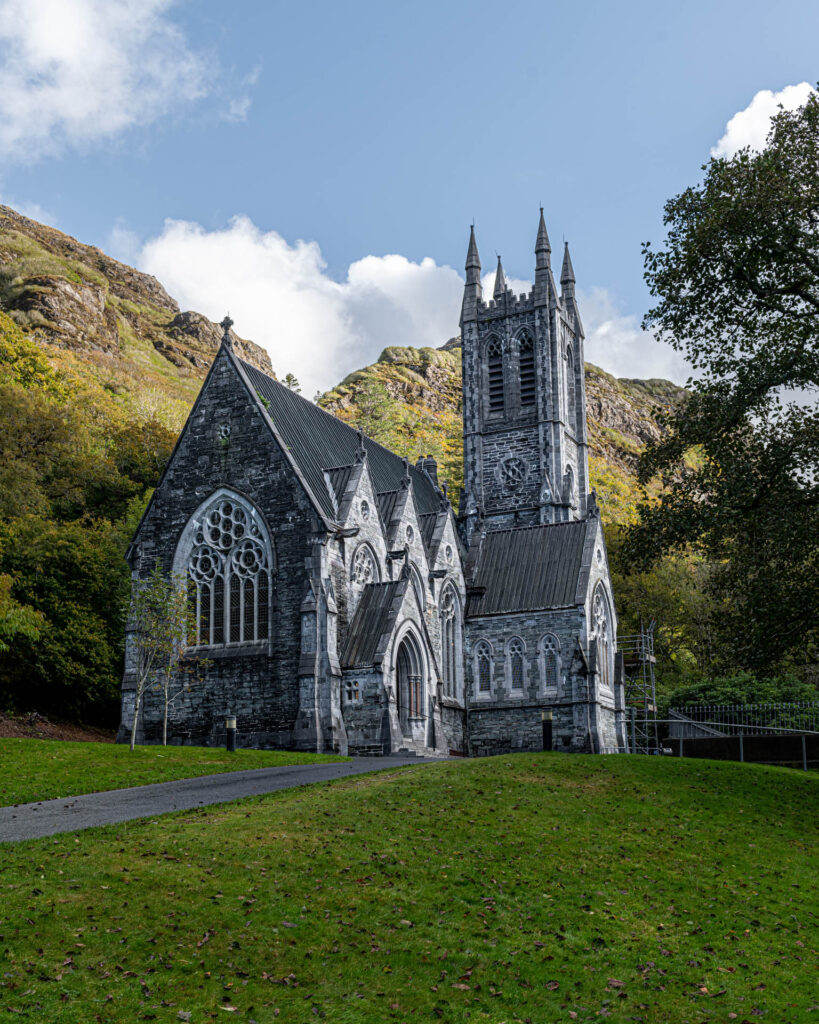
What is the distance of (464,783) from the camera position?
20.7m

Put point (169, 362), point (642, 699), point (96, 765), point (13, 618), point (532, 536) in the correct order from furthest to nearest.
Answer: point (169, 362) → point (642, 699) → point (532, 536) → point (13, 618) → point (96, 765)

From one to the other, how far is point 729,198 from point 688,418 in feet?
15.4

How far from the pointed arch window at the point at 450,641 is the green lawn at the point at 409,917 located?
72.3 ft

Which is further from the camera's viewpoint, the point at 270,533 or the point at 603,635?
the point at 603,635

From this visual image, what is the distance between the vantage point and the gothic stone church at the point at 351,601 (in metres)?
31.7

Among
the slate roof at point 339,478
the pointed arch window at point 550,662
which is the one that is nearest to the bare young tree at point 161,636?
the slate roof at point 339,478

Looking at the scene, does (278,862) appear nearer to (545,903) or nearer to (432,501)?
(545,903)

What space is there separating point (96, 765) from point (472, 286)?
4124cm

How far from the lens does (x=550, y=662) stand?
1626 inches

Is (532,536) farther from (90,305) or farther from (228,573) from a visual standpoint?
(90,305)

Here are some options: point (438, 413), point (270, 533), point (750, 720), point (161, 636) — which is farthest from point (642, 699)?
point (438, 413)

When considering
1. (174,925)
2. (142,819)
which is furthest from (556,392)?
(174,925)

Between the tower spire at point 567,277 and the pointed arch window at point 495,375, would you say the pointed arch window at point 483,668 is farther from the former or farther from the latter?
the tower spire at point 567,277

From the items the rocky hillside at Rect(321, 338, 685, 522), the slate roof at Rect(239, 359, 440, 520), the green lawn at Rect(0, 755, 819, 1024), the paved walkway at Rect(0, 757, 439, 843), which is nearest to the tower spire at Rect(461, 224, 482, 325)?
the slate roof at Rect(239, 359, 440, 520)
